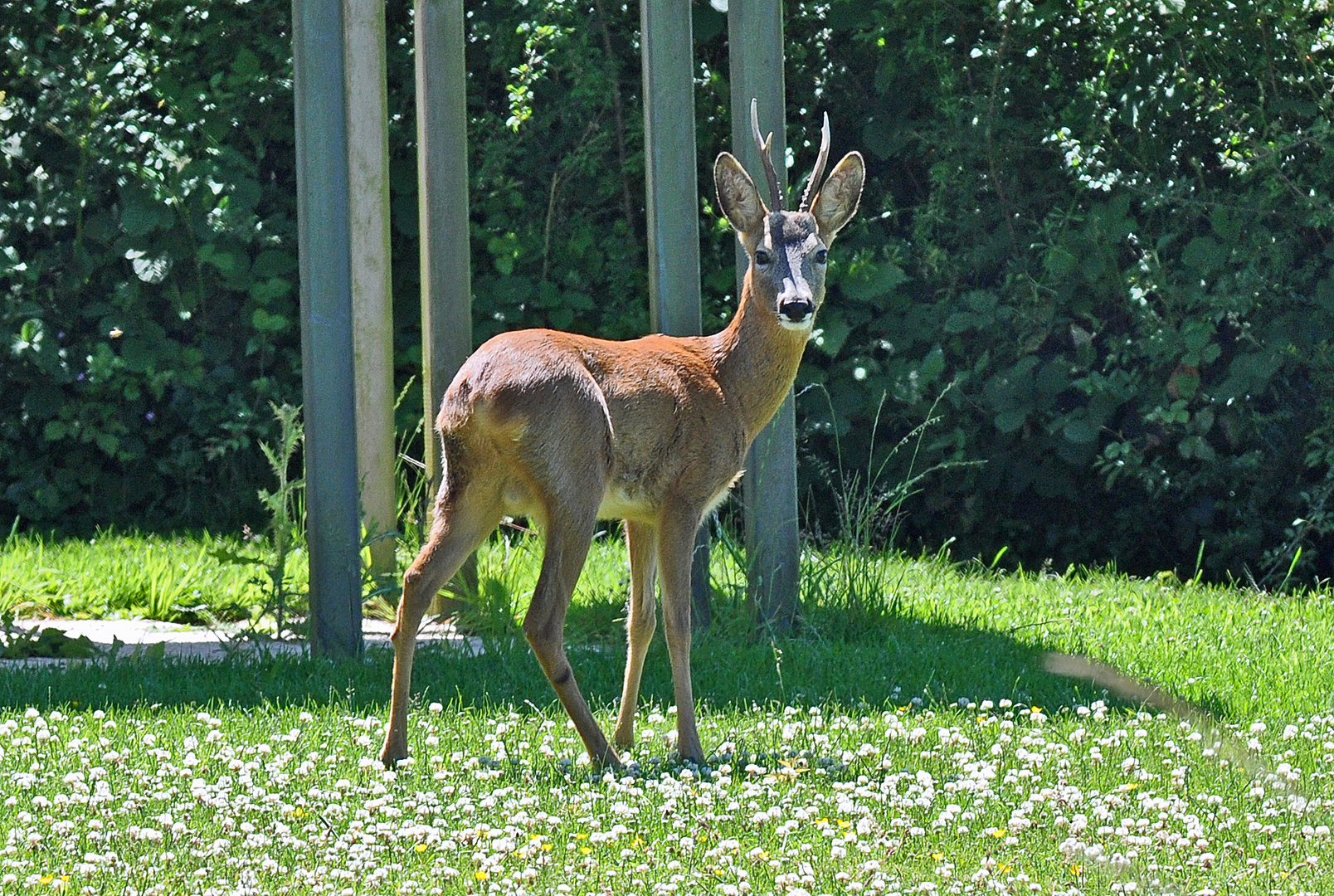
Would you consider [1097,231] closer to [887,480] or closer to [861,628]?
[887,480]

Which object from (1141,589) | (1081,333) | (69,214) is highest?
(69,214)

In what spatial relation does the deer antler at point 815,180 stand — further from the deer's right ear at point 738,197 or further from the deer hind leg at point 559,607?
the deer hind leg at point 559,607

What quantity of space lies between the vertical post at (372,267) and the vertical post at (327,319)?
41.7 inches

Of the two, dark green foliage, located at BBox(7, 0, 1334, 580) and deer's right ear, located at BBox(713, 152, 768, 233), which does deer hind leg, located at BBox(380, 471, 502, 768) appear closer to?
deer's right ear, located at BBox(713, 152, 768, 233)

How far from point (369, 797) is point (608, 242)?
540 cm

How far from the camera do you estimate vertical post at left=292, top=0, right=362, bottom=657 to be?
6.16 meters

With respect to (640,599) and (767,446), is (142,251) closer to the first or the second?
(767,446)

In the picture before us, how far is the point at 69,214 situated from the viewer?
940cm

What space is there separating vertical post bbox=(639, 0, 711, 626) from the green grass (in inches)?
41.1

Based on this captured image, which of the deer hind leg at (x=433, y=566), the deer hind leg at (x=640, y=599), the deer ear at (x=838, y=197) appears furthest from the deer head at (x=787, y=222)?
the deer hind leg at (x=433, y=566)

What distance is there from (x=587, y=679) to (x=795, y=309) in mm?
1681

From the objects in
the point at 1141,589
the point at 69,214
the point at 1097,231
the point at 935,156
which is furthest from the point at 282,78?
the point at 1141,589

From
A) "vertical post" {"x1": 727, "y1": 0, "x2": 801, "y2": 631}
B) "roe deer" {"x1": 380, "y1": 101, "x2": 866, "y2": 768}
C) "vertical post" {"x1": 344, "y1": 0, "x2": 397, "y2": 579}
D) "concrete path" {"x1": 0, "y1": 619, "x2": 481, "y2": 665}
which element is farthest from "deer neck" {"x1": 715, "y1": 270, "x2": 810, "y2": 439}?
"vertical post" {"x1": 344, "y1": 0, "x2": 397, "y2": 579}

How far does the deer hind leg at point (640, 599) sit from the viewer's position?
514 centimetres
